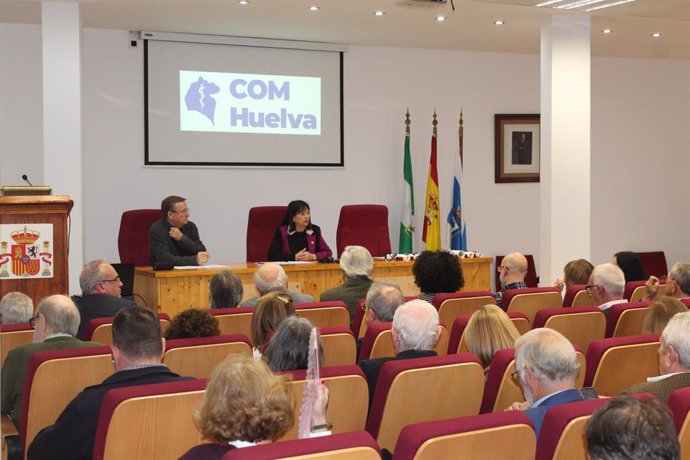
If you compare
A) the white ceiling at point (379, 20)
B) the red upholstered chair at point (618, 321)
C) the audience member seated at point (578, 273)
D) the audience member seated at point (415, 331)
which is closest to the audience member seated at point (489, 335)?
the audience member seated at point (415, 331)

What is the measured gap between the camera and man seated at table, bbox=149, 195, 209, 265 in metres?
7.80

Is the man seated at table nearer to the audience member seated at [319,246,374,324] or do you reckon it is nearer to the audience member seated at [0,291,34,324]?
the audience member seated at [319,246,374,324]

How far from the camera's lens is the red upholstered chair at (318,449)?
2.12 meters

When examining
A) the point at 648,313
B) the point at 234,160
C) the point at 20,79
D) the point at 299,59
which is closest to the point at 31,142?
the point at 20,79

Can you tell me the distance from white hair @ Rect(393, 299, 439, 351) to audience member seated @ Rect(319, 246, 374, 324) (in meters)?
2.02

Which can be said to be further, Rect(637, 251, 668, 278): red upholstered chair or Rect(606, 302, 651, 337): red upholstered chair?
Rect(637, 251, 668, 278): red upholstered chair

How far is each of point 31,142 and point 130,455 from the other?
283 inches

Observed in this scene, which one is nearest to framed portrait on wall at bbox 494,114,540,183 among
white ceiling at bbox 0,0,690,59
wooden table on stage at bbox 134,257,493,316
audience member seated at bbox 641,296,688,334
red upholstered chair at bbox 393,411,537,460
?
white ceiling at bbox 0,0,690,59

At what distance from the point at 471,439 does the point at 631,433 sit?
0.53 meters

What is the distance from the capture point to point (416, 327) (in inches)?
151

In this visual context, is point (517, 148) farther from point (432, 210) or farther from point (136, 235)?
point (136, 235)

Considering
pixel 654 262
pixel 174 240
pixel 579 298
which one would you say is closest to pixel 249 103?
pixel 174 240

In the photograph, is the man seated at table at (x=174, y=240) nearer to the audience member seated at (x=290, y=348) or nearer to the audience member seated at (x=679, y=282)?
the audience member seated at (x=679, y=282)

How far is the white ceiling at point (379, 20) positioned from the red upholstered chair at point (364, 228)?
1972 mm
